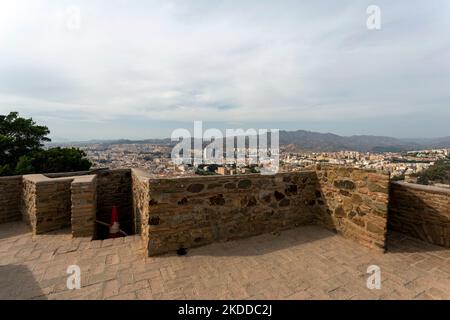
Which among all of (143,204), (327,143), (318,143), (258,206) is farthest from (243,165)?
(327,143)

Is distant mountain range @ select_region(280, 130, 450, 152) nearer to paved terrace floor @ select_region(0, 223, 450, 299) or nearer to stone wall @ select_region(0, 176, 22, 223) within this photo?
paved terrace floor @ select_region(0, 223, 450, 299)

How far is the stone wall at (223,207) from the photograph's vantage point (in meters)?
3.72

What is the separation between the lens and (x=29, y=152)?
33.8 feet

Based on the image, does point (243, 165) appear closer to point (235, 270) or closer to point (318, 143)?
point (235, 270)

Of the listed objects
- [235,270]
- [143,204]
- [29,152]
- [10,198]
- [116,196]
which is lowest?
[235,270]

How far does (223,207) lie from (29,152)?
35.2ft

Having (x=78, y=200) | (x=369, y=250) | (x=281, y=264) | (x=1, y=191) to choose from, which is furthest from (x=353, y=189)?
(x=1, y=191)

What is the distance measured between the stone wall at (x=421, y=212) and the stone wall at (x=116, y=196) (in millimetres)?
6494

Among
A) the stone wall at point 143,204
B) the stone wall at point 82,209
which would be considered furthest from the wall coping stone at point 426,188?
the stone wall at point 82,209

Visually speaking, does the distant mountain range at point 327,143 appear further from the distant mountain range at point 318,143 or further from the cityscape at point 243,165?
the cityscape at point 243,165

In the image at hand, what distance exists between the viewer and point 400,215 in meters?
4.41

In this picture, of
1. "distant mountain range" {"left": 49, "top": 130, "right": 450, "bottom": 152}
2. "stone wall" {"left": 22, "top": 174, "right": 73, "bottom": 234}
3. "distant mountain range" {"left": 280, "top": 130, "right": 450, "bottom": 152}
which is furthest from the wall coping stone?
"distant mountain range" {"left": 280, "top": 130, "right": 450, "bottom": 152}
